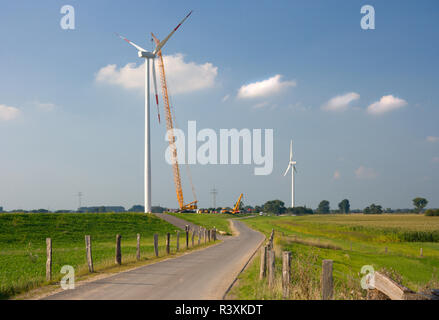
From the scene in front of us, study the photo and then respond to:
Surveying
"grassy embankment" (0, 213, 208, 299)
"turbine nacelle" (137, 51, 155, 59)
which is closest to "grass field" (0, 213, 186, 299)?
"grassy embankment" (0, 213, 208, 299)

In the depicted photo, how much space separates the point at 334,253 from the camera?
131 ft

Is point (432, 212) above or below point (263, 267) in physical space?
below

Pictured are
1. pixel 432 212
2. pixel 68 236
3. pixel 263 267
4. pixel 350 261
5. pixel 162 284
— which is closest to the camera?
pixel 162 284

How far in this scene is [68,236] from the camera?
166 feet

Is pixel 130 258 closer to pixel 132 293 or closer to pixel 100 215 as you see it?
pixel 132 293

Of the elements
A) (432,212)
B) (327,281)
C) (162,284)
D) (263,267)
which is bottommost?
(432,212)

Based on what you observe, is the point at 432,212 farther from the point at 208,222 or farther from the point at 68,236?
the point at 68,236

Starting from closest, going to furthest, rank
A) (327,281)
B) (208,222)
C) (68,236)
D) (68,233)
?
(327,281), (68,236), (68,233), (208,222)

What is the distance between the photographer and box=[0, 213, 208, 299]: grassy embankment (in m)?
28.8

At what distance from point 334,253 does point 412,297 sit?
111 feet

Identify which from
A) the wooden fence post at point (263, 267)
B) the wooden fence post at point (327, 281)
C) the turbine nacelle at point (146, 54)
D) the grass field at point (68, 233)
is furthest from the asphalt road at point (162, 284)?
the turbine nacelle at point (146, 54)

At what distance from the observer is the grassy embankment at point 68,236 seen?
94.4 feet

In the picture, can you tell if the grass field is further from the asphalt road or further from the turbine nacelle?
the turbine nacelle

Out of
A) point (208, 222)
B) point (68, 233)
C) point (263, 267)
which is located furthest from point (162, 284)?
point (208, 222)
